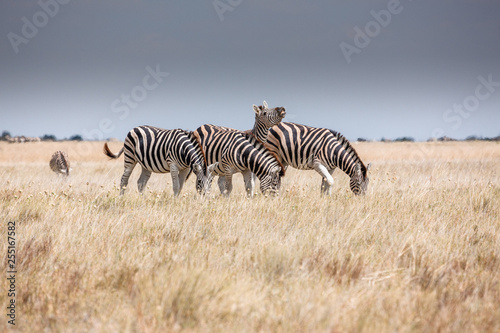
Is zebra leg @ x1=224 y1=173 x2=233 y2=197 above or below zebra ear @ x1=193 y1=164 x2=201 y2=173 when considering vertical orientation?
below

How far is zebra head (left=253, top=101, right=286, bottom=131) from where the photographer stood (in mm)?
9609

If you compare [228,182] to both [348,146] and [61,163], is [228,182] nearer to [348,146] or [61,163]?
[348,146]

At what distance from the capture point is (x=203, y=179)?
877 centimetres

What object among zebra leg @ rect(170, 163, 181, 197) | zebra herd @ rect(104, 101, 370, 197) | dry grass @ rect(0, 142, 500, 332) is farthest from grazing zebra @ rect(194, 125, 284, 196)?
dry grass @ rect(0, 142, 500, 332)

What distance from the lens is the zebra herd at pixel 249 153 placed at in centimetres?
910

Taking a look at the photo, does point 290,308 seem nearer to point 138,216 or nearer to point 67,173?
point 138,216

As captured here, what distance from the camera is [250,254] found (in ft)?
15.7

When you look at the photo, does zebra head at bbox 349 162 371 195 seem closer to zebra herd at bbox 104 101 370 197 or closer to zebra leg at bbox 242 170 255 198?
zebra herd at bbox 104 101 370 197

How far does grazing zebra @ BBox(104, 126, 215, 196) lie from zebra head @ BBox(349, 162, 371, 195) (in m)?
3.28

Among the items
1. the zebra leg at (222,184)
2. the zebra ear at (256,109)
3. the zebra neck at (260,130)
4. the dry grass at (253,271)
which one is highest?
the zebra ear at (256,109)

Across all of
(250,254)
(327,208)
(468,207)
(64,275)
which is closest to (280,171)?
(327,208)

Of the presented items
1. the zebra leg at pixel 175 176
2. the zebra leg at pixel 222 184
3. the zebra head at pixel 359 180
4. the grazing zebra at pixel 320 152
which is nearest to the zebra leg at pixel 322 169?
the grazing zebra at pixel 320 152

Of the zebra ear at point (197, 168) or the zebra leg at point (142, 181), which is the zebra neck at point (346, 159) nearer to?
the zebra ear at point (197, 168)

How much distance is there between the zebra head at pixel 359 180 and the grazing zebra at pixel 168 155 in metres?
3.28
